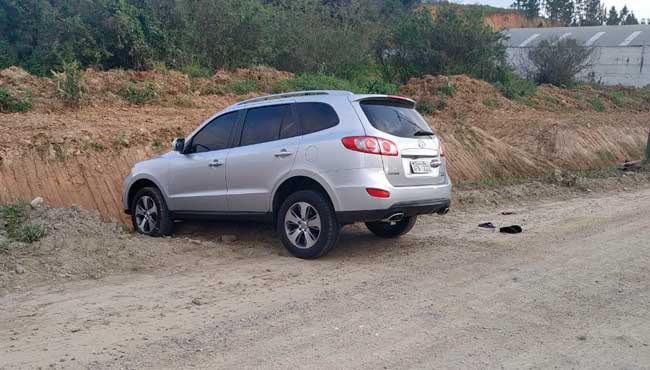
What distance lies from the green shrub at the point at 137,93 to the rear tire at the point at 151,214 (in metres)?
4.93

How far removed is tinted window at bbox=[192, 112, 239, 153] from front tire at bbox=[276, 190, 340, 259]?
1432mm

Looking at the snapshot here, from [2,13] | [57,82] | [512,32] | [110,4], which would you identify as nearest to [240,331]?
[57,82]

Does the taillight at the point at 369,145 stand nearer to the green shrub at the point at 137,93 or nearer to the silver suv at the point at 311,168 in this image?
the silver suv at the point at 311,168

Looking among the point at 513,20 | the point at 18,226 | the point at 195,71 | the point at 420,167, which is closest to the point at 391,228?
the point at 420,167

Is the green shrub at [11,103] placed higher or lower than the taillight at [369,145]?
higher

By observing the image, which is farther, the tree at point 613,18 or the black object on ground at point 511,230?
the tree at point 613,18

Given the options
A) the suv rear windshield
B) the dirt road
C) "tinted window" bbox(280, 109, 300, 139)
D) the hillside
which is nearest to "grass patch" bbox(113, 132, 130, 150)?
the dirt road

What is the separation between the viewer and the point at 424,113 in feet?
62.5

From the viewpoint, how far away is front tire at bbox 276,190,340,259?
7895 mm

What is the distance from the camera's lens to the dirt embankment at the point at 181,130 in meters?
11.0

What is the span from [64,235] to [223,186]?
200cm

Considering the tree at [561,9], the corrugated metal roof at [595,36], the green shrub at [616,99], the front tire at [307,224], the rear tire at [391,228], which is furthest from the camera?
the tree at [561,9]

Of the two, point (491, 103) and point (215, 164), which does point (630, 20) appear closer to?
point (491, 103)

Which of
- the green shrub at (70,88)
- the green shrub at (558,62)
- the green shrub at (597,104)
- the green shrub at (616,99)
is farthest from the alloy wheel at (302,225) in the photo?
the green shrub at (558,62)
